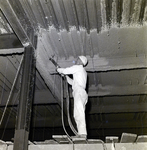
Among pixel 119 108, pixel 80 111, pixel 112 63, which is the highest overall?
pixel 112 63

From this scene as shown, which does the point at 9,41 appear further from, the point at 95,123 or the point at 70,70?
the point at 95,123

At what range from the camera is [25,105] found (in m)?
3.67

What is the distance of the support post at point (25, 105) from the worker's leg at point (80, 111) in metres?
0.97

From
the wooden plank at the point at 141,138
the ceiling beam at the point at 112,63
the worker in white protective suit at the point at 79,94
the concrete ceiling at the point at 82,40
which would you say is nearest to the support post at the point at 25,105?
the concrete ceiling at the point at 82,40

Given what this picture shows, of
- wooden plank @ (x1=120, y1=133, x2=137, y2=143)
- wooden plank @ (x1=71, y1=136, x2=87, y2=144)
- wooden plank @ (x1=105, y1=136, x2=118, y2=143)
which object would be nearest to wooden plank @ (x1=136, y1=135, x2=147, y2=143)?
wooden plank @ (x1=120, y1=133, x2=137, y2=143)

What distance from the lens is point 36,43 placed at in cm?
457

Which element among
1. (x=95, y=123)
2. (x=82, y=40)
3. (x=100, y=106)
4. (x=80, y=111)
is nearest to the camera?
(x=80, y=111)

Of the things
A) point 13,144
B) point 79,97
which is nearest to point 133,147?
point 79,97

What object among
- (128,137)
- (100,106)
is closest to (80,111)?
(128,137)

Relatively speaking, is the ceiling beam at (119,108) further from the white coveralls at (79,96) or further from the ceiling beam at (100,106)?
the white coveralls at (79,96)

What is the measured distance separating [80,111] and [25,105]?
44.9 inches

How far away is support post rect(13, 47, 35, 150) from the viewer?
10.8 feet

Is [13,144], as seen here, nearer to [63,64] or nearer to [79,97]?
[79,97]

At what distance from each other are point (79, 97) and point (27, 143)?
1.48m
